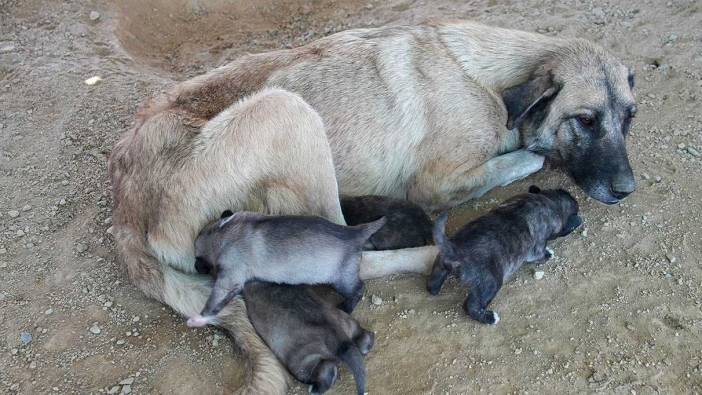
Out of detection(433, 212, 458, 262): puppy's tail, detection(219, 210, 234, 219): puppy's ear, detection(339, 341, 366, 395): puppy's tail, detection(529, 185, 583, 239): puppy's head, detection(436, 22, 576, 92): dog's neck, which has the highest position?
detection(436, 22, 576, 92): dog's neck

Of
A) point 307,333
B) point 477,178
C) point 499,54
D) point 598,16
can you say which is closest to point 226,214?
point 307,333

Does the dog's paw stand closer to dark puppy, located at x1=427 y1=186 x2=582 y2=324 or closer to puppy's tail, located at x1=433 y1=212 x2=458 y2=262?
dark puppy, located at x1=427 y1=186 x2=582 y2=324

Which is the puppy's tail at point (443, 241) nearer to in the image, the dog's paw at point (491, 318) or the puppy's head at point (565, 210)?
the dog's paw at point (491, 318)

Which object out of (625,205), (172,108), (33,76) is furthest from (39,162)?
(625,205)

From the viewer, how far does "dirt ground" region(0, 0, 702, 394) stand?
3.50 meters

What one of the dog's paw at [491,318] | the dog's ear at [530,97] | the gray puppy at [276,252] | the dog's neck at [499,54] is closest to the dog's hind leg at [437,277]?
the dog's paw at [491,318]

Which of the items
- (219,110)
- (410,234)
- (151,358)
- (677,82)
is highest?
(219,110)

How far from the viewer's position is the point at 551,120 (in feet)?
13.8

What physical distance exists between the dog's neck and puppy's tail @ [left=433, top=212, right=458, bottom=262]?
125 cm

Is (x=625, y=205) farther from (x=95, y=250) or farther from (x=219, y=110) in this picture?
(x=95, y=250)

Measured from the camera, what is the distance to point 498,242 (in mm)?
3725

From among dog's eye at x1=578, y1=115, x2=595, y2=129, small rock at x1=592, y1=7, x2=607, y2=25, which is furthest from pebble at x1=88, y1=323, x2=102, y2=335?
small rock at x1=592, y1=7, x2=607, y2=25

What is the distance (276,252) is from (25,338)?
1.71 metres

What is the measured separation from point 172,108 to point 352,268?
1.60 metres
